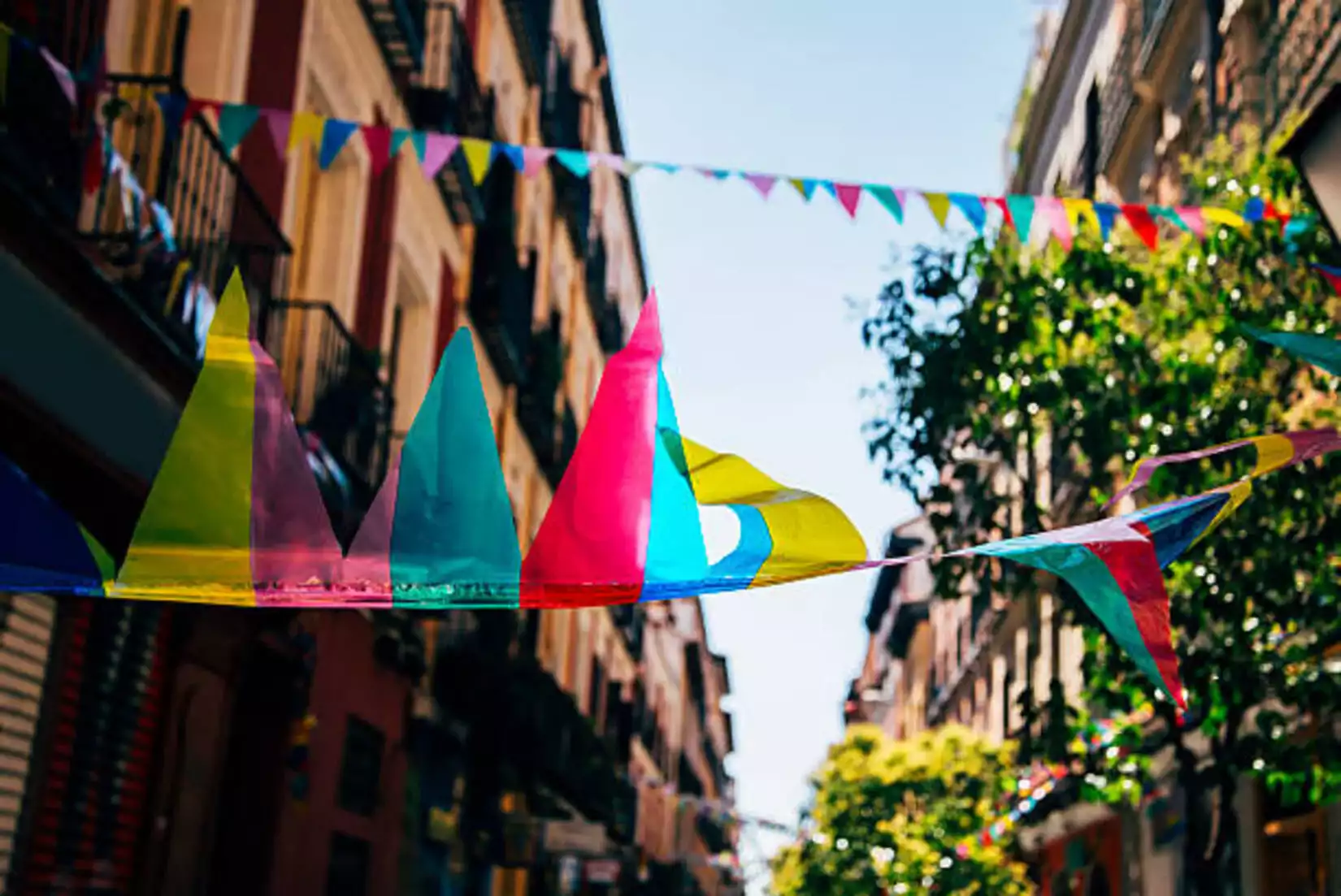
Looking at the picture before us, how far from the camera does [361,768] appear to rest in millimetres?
13086

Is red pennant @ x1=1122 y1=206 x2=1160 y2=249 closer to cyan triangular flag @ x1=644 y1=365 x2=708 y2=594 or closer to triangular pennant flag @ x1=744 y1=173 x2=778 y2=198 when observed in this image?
triangular pennant flag @ x1=744 y1=173 x2=778 y2=198

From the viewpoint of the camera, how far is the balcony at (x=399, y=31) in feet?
41.6

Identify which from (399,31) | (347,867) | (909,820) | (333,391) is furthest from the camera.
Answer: (909,820)

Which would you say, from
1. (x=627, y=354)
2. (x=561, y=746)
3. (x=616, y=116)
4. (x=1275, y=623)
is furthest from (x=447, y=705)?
(x=616, y=116)

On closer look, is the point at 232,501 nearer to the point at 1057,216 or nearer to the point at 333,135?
the point at 333,135

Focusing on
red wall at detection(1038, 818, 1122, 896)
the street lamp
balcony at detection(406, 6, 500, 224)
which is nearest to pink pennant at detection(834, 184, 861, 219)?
the street lamp

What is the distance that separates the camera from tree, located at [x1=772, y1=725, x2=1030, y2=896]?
21688mm

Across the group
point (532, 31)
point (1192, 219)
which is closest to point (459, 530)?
point (1192, 219)

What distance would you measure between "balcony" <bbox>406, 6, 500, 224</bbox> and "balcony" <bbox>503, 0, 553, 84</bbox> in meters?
3.67

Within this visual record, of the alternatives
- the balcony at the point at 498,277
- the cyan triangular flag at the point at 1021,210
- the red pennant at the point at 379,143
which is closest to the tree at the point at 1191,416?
the cyan triangular flag at the point at 1021,210

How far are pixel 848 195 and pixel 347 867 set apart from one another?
734 centimetres

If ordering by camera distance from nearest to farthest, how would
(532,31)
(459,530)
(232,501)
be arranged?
(232,501), (459,530), (532,31)

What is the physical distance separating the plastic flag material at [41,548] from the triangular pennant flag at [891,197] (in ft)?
16.0

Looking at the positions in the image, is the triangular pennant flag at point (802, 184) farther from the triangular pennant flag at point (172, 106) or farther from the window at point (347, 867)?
the window at point (347, 867)
